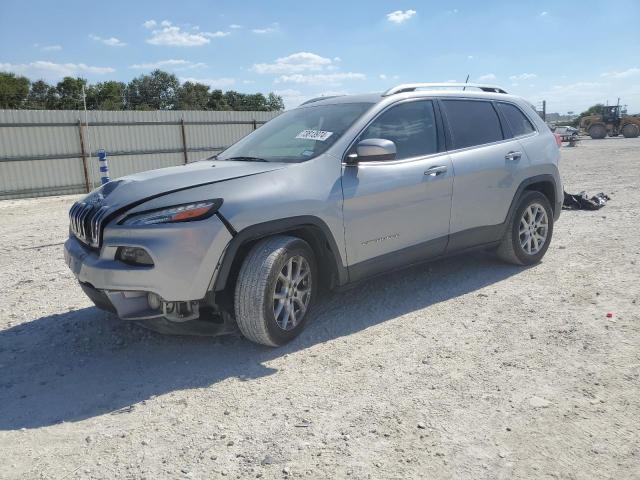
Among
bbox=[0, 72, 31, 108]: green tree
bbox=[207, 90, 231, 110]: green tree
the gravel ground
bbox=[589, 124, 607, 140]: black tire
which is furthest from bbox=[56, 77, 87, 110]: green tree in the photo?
the gravel ground

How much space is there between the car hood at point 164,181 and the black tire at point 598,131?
1675 inches

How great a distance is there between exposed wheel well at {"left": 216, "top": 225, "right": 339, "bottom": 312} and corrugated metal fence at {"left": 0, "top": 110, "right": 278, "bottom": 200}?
50.0 feet

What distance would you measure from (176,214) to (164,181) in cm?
40

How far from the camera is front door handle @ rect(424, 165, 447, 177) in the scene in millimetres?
4422

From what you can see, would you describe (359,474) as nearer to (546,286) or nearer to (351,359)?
(351,359)

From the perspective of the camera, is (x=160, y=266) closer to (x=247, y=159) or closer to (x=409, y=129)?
(x=247, y=159)

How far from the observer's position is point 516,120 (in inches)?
217

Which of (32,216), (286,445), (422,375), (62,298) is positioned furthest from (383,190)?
(32,216)

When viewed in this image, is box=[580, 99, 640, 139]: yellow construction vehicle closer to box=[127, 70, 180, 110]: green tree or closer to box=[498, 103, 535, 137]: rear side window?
box=[498, 103, 535, 137]: rear side window

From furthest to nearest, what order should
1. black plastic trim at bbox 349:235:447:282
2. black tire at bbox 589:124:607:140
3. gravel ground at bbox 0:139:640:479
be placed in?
black tire at bbox 589:124:607:140 → black plastic trim at bbox 349:235:447:282 → gravel ground at bbox 0:139:640:479

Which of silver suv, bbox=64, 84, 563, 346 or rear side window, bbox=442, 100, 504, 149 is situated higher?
rear side window, bbox=442, 100, 504, 149

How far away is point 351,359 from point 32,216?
10.4 m

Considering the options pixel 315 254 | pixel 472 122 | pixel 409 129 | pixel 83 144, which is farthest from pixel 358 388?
pixel 83 144

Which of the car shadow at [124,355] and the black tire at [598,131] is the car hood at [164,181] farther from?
the black tire at [598,131]
